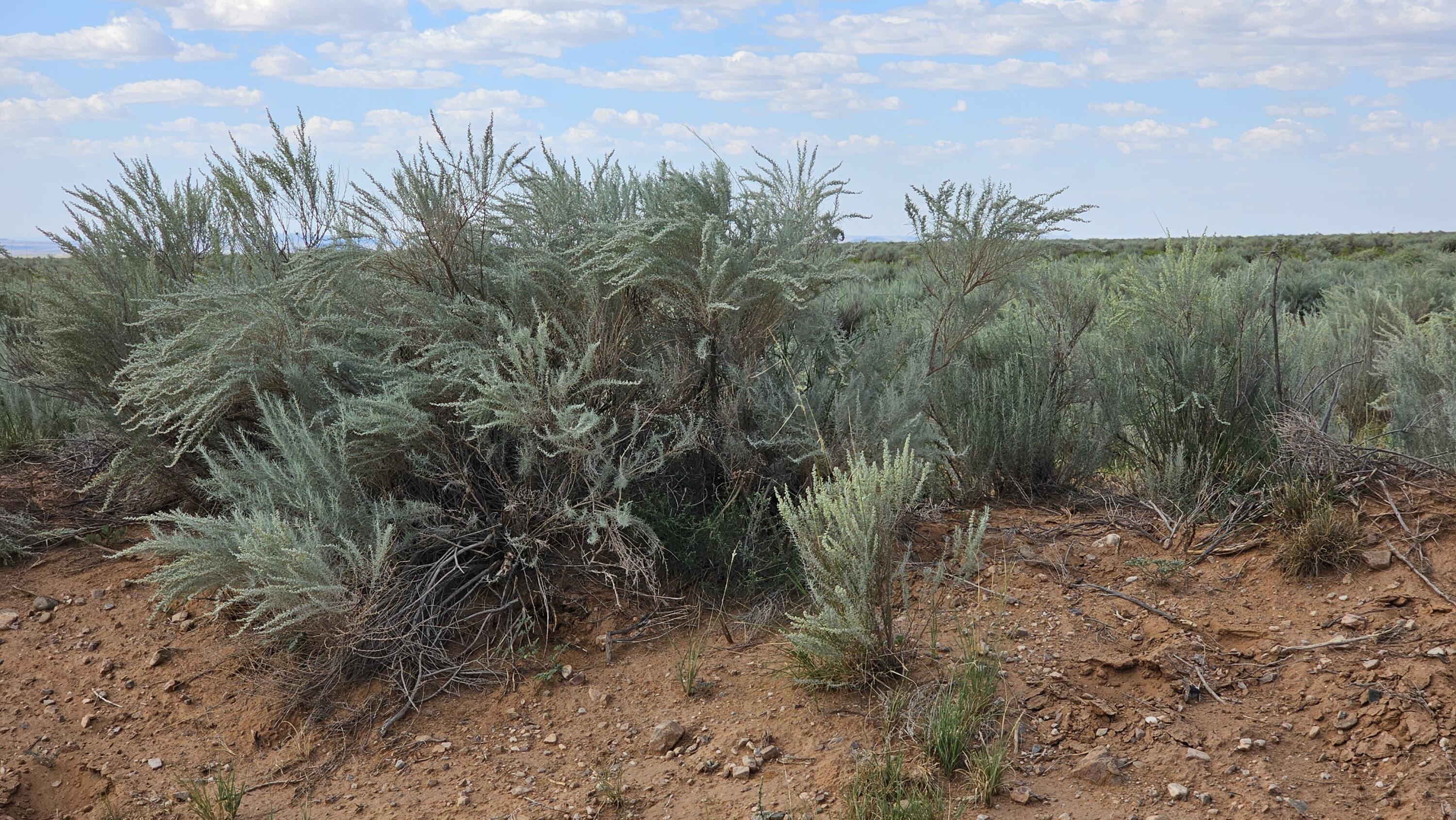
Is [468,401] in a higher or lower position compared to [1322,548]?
higher

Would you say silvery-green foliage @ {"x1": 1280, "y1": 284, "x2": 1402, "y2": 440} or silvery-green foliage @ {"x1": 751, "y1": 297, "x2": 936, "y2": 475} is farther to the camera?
silvery-green foliage @ {"x1": 1280, "y1": 284, "x2": 1402, "y2": 440}

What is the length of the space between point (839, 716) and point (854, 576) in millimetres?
470

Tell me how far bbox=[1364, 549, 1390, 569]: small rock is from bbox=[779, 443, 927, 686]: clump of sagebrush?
1.93 metres

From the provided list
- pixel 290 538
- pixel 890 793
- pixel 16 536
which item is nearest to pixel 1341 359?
pixel 890 793

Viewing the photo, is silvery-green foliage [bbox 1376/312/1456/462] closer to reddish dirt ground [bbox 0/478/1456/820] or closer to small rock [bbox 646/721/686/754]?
reddish dirt ground [bbox 0/478/1456/820]

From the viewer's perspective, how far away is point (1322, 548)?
4062 millimetres

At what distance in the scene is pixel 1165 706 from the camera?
3.42 meters

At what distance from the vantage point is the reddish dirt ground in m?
3.14

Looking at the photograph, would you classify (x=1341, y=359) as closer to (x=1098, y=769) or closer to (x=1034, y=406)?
(x=1034, y=406)

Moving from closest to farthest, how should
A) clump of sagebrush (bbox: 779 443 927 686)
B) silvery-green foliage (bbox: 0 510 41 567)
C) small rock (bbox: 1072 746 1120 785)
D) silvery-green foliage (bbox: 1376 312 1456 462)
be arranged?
small rock (bbox: 1072 746 1120 785) < clump of sagebrush (bbox: 779 443 927 686) < silvery-green foliage (bbox: 1376 312 1456 462) < silvery-green foliage (bbox: 0 510 41 567)

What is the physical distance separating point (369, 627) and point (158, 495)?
2097 mm

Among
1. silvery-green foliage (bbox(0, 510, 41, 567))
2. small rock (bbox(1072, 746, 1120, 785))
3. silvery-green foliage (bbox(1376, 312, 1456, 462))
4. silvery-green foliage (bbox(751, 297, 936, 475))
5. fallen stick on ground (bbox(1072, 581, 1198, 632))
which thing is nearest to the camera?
small rock (bbox(1072, 746, 1120, 785))

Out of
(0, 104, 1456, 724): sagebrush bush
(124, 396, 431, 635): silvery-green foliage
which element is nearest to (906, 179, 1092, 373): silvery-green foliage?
(0, 104, 1456, 724): sagebrush bush

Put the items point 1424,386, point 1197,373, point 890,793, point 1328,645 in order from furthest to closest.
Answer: point 1424,386 → point 1197,373 → point 1328,645 → point 890,793
